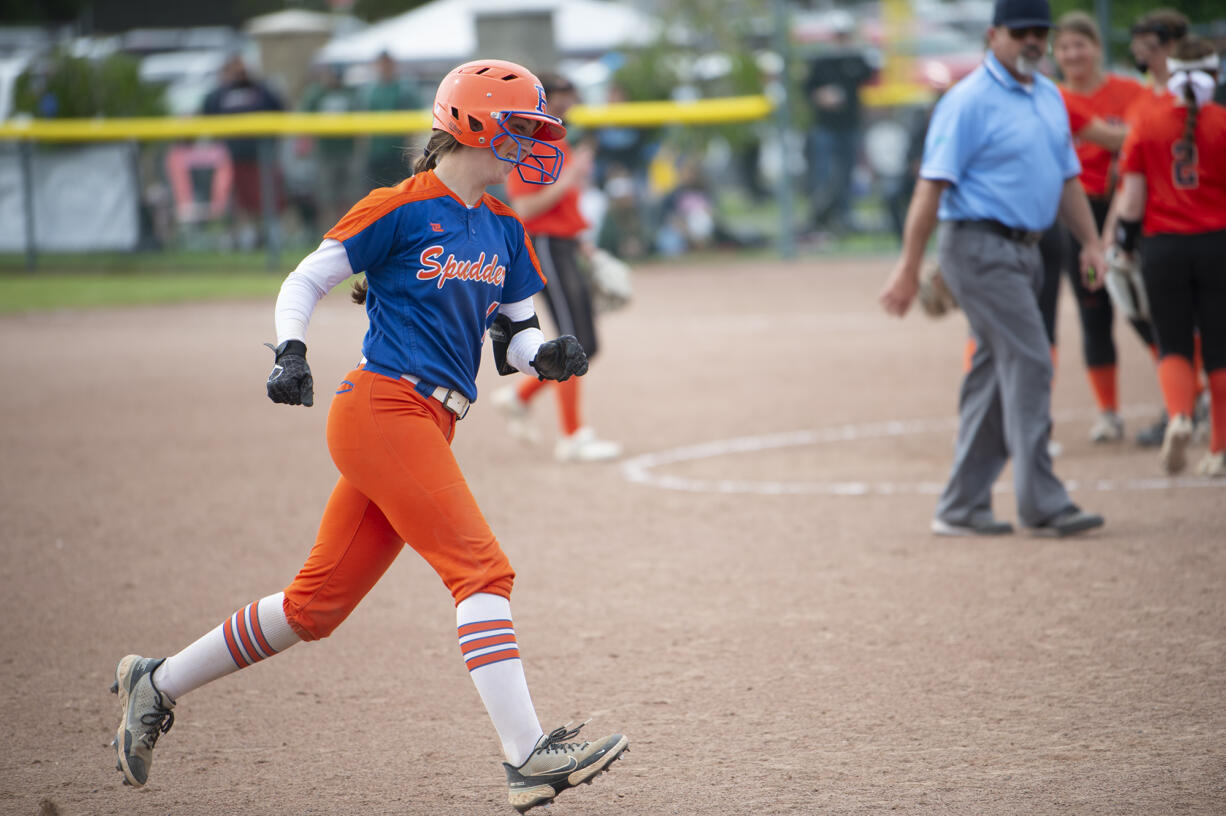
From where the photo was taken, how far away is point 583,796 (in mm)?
4133

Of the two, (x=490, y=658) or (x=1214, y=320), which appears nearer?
(x=490, y=658)

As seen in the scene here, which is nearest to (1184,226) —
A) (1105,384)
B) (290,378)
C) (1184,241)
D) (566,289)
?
(1184,241)

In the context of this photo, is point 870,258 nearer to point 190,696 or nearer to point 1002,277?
point 1002,277

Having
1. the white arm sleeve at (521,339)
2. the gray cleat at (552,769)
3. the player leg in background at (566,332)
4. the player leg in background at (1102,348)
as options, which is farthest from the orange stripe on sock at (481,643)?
the player leg in background at (1102,348)

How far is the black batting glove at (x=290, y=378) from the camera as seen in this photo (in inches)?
146

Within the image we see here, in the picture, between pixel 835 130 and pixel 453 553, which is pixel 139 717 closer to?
pixel 453 553

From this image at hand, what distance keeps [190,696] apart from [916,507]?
3922 mm

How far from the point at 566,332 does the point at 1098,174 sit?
338 cm

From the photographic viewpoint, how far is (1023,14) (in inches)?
245

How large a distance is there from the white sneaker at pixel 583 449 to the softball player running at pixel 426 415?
4.77m

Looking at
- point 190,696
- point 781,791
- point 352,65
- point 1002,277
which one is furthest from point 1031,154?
point 352,65

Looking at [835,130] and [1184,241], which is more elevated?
[1184,241]

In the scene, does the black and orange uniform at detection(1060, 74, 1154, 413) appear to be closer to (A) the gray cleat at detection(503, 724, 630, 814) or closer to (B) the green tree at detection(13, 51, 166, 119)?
(A) the gray cleat at detection(503, 724, 630, 814)

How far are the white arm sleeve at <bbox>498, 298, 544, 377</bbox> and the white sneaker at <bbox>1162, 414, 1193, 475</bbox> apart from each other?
4445mm
